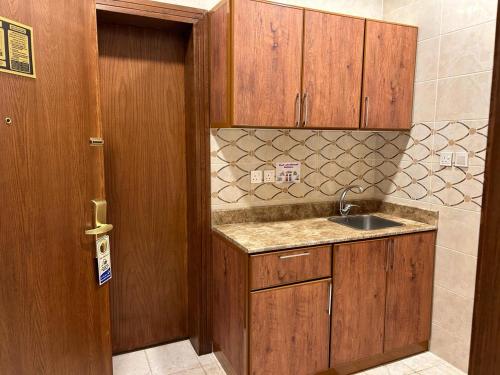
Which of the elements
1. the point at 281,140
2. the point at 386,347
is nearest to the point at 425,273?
the point at 386,347

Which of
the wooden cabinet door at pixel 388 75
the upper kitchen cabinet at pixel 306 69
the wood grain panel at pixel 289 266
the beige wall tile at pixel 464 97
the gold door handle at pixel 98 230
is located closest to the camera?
the gold door handle at pixel 98 230

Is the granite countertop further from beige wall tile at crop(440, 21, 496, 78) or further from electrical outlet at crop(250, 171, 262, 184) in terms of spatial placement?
beige wall tile at crop(440, 21, 496, 78)

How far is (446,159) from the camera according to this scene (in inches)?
88.4

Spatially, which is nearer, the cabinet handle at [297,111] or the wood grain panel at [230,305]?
the wood grain panel at [230,305]

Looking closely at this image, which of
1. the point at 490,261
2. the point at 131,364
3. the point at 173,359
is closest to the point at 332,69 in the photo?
the point at 490,261

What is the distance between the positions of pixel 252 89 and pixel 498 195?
158 centimetres

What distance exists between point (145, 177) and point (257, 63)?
3.35 feet

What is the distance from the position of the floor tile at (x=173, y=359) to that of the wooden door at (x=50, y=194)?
0.86 meters

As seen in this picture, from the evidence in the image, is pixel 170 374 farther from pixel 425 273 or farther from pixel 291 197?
pixel 425 273

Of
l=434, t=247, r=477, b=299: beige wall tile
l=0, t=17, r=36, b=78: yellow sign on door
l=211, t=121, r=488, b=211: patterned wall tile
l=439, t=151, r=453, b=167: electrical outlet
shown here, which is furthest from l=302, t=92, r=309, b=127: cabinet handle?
l=0, t=17, r=36, b=78: yellow sign on door

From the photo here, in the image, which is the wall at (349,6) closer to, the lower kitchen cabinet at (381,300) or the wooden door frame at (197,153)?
the wooden door frame at (197,153)

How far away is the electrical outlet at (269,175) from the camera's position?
2431 mm

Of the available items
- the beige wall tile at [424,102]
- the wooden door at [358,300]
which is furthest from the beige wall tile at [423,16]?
the wooden door at [358,300]

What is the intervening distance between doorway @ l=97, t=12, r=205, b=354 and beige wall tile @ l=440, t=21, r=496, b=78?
5.19 ft
